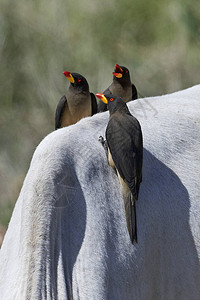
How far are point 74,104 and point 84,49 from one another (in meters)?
4.44

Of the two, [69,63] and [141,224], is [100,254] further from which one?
[69,63]

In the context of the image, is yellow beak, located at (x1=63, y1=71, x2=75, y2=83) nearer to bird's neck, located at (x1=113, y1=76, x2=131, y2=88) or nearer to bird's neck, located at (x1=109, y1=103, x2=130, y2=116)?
bird's neck, located at (x1=113, y1=76, x2=131, y2=88)

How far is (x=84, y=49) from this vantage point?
806 centimetres

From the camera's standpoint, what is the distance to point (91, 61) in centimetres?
797

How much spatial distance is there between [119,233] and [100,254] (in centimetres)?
15

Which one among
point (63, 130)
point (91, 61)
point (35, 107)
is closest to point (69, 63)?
point (91, 61)

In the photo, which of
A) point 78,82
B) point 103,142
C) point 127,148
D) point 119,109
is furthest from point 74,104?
point 127,148

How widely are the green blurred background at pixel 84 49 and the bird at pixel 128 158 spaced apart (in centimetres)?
505

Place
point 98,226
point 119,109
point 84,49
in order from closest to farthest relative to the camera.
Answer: point 98,226
point 119,109
point 84,49

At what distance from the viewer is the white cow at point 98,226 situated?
191 centimetres

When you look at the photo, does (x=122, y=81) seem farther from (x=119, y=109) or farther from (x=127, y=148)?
(x=127, y=148)

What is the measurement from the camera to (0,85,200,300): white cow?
1.91m

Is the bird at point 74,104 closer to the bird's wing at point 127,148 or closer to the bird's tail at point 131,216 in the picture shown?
the bird's wing at point 127,148

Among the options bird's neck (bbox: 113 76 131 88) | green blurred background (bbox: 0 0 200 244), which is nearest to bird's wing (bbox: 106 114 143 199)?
bird's neck (bbox: 113 76 131 88)
